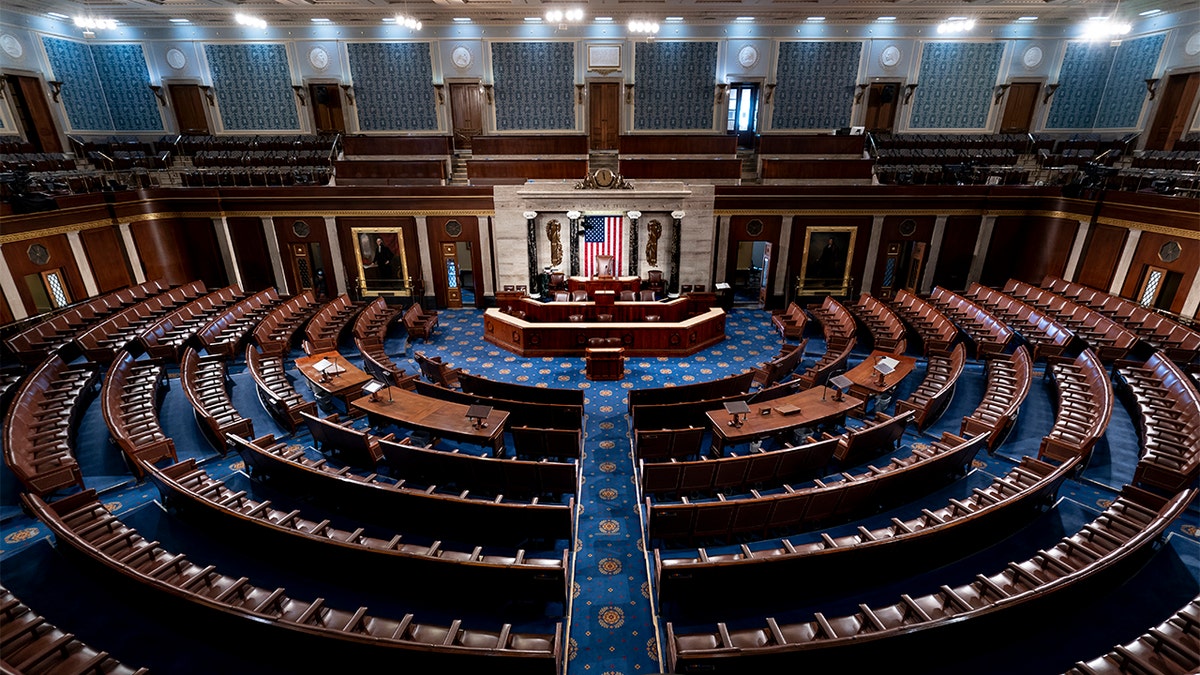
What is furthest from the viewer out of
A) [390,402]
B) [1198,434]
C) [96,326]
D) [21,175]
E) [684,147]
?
[684,147]

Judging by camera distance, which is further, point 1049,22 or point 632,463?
point 1049,22

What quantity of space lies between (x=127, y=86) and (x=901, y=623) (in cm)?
2495

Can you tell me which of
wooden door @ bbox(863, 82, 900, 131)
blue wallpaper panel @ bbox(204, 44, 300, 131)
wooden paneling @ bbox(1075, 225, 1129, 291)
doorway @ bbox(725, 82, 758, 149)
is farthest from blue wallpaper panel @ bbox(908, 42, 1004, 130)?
blue wallpaper panel @ bbox(204, 44, 300, 131)

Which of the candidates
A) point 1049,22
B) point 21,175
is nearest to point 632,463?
point 21,175

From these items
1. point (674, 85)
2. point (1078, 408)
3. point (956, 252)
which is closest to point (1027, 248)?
point (956, 252)

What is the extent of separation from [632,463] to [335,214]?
12619 millimetres

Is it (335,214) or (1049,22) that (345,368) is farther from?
(1049,22)

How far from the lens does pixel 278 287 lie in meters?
15.7

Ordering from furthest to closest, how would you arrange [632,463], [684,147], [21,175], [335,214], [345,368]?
[684,147] < [335,214] < [21,175] < [345,368] < [632,463]

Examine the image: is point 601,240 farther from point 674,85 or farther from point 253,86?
point 253,86

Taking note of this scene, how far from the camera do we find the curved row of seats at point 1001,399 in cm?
735

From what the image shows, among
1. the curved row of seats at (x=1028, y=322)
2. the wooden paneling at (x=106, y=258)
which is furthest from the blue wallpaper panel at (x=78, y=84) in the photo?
the curved row of seats at (x=1028, y=322)

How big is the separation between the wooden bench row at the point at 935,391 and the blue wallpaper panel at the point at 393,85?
658 inches

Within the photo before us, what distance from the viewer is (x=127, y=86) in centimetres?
1698
